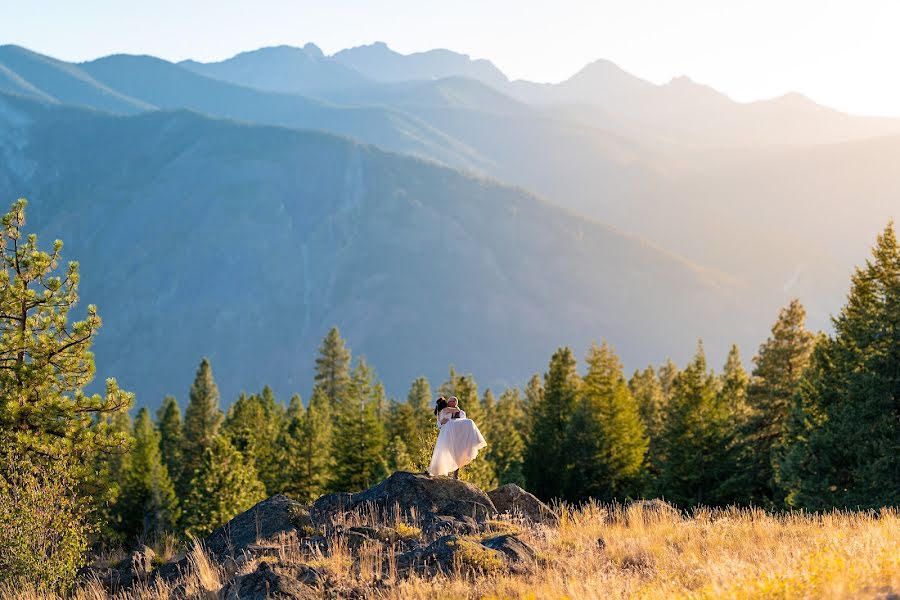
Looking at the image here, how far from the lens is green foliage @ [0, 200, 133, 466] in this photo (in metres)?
Result: 16.3

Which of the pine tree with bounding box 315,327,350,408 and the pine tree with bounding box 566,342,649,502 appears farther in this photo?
the pine tree with bounding box 315,327,350,408

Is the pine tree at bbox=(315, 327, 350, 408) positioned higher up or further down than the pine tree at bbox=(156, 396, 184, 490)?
higher up

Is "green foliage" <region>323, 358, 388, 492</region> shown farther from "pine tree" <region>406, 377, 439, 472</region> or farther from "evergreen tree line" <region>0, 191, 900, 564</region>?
"pine tree" <region>406, 377, 439, 472</region>

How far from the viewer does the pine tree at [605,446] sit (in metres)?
46.8

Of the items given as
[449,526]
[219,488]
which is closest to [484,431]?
[219,488]

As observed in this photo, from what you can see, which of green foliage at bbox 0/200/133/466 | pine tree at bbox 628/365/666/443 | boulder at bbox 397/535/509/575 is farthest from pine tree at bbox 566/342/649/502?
boulder at bbox 397/535/509/575

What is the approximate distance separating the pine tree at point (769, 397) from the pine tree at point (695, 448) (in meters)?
1.93

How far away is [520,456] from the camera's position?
58.8 m

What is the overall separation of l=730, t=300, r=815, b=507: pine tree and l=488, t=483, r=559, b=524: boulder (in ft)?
86.9

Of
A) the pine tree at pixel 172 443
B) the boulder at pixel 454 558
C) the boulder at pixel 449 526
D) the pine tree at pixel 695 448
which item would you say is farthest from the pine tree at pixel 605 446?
the boulder at pixel 454 558

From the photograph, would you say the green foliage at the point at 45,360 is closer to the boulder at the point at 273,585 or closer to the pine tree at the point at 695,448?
the boulder at the point at 273,585

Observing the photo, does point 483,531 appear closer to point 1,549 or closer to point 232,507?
point 1,549

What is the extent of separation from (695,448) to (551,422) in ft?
45.6

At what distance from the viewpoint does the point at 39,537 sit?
11.8m
